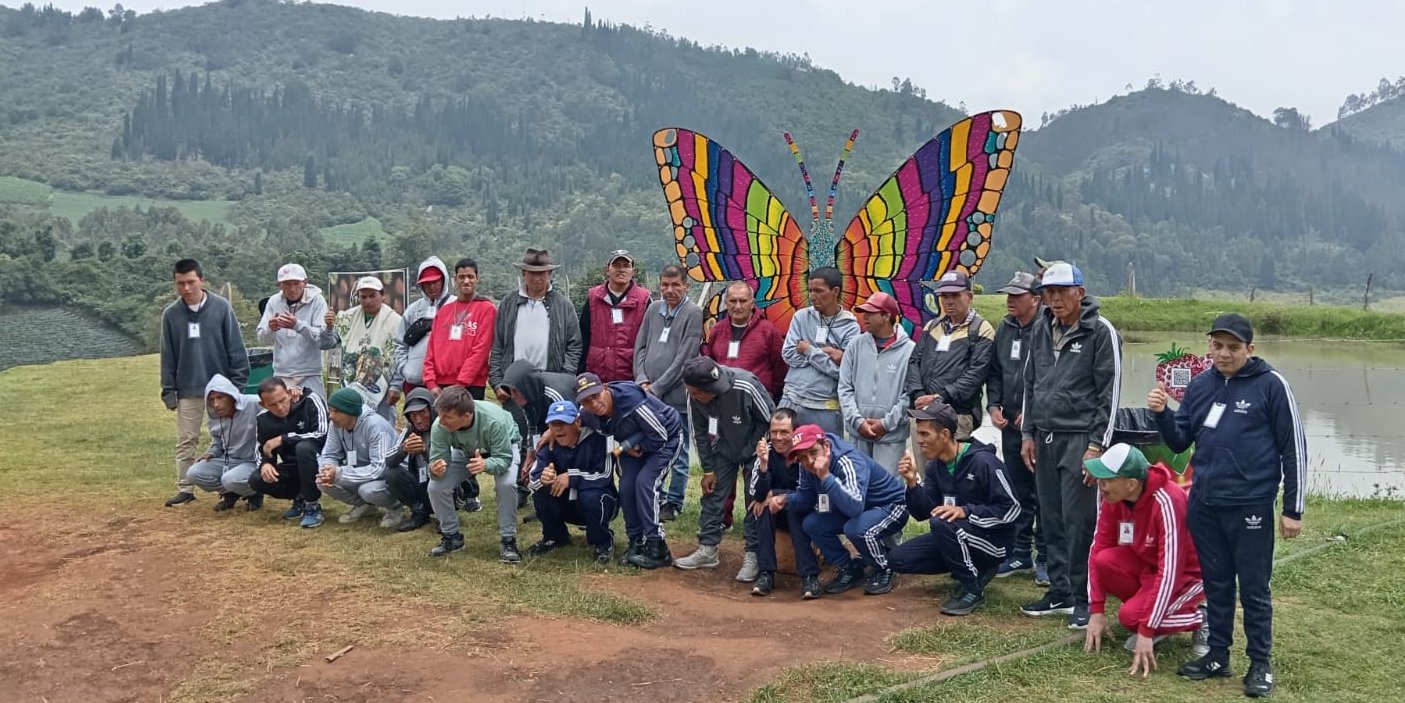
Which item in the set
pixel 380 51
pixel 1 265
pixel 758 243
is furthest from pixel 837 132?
pixel 758 243

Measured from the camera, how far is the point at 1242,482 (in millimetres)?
4621

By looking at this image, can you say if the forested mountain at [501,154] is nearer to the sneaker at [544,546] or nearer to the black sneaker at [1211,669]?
the sneaker at [544,546]

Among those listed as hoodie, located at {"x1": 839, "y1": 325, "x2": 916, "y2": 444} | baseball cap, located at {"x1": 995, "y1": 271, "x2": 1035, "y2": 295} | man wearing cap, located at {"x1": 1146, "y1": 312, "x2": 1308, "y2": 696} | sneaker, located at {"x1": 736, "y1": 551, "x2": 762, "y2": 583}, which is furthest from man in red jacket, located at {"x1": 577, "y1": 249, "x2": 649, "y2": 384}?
man wearing cap, located at {"x1": 1146, "y1": 312, "x2": 1308, "y2": 696}

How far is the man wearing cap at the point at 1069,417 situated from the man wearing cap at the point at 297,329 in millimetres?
5276

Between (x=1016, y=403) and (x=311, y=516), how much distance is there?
187 inches

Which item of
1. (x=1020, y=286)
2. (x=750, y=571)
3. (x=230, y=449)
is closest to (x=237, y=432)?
(x=230, y=449)

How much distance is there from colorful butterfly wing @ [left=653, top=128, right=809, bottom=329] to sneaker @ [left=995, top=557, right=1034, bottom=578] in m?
2.60

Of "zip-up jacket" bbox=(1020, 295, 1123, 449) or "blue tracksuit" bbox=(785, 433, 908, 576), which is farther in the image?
"blue tracksuit" bbox=(785, 433, 908, 576)

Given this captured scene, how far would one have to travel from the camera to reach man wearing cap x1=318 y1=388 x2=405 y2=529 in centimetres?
752

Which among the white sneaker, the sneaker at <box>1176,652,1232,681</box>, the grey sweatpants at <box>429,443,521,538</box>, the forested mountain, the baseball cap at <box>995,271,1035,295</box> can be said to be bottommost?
the white sneaker

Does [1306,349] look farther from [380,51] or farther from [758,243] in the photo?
[380,51]

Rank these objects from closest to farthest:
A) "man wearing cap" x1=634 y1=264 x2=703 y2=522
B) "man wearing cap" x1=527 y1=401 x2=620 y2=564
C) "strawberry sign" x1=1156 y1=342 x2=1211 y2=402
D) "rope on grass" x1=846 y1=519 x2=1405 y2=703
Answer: "rope on grass" x1=846 y1=519 x2=1405 y2=703 < "man wearing cap" x1=527 y1=401 x2=620 y2=564 < "man wearing cap" x1=634 y1=264 x2=703 y2=522 < "strawberry sign" x1=1156 y1=342 x2=1211 y2=402

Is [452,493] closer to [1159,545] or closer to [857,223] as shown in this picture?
[857,223]

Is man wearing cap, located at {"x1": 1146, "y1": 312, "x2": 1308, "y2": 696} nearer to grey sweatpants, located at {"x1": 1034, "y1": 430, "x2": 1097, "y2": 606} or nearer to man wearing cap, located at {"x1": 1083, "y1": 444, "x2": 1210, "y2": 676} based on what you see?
man wearing cap, located at {"x1": 1083, "y1": 444, "x2": 1210, "y2": 676}
